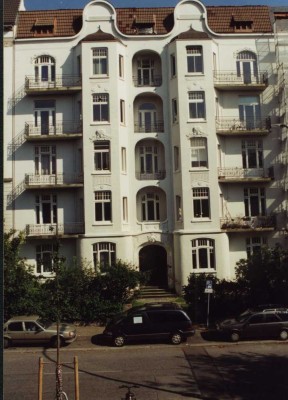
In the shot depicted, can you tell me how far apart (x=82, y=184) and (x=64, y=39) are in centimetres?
1059

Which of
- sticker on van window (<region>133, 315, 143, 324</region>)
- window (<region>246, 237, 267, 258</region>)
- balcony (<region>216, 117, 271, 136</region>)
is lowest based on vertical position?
sticker on van window (<region>133, 315, 143, 324</region>)

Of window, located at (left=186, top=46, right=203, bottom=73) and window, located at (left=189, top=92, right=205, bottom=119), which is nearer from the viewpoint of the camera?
window, located at (left=189, top=92, right=205, bottom=119)

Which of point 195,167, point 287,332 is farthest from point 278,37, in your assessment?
point 287,332

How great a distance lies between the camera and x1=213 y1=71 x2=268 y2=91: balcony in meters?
31.2

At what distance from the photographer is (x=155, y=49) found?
31.8 meters

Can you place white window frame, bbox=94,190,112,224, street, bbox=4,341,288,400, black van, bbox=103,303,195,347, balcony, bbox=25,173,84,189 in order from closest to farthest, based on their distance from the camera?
1. street, bbox=4,341,288,400
2. black van, bbox=103,303,195,347
3. white window frame, bbox=94,190,112,224
4. balcony, bbox=25,173,84,189

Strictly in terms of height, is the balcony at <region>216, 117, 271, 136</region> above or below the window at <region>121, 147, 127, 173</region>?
above

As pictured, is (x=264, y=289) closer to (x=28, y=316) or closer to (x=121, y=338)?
(x=121, y=338)

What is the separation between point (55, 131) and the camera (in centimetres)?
3119

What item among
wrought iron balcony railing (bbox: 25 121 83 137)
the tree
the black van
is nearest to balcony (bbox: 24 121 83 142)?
wrought iron balcony railing (bbox: 25 121 83 137)

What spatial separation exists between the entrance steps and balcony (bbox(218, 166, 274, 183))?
336 inches

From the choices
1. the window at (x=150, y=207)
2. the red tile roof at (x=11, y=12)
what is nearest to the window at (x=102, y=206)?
the window at (x=150, y=207)

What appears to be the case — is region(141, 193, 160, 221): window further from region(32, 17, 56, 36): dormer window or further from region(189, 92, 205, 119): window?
region(32, 17, 56, 36): dormer window

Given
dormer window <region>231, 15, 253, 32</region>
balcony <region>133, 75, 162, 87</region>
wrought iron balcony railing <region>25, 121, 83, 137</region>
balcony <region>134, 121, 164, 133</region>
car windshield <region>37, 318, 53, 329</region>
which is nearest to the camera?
car windshield <region>37, 318, 53, 329</region>
